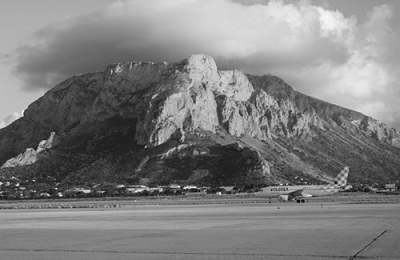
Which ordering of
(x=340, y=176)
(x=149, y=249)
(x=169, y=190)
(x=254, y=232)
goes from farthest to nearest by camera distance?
A: (x=169, y=190) < (x=340, y=176) < (x=254, y=232) < (x=149, y=249)

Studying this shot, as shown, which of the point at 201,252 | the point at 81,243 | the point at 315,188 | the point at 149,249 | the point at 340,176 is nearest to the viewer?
the point at 201,252

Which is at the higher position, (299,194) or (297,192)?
(297,192)

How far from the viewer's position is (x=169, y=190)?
190m

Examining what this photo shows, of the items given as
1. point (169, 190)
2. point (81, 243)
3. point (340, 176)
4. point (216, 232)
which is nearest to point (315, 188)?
point (340, 176)

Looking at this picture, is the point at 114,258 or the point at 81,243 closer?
the point at 114,258

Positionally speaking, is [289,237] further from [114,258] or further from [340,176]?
[340,176]

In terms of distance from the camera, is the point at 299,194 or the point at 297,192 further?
the point at 297,192

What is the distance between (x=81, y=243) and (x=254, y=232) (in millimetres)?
9097

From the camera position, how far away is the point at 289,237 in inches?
963

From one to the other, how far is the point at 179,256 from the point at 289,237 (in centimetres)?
756

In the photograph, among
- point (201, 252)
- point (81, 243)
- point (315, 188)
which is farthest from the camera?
point (315, 188)

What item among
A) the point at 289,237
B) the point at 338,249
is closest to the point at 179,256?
the point at 338,249

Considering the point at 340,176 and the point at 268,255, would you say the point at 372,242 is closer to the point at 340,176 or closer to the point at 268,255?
the point at 268,255

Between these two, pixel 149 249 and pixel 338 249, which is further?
pixel 149 249
